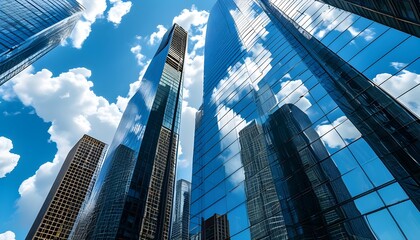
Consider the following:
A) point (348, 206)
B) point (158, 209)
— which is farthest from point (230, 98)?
point (158, 209)

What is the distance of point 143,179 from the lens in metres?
63.1

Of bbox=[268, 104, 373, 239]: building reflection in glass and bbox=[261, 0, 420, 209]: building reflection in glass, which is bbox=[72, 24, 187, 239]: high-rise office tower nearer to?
bbox=[268, 104, 373, 239]: building reflection in glass

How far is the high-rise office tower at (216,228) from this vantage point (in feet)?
59.1

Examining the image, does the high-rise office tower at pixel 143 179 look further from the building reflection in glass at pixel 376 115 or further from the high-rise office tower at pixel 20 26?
the building reflection in glass at pixel 376 115

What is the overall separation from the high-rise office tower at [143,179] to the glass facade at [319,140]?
36456 millimetres

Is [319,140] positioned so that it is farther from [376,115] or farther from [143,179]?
→ [143,179]

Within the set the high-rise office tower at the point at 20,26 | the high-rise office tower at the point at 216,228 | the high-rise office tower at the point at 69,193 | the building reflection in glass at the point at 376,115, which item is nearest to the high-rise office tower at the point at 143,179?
the high-rise office tower at the point at 20,26

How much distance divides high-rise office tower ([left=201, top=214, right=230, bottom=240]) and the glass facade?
12.9 inches

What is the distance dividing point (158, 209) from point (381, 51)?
62306 mm

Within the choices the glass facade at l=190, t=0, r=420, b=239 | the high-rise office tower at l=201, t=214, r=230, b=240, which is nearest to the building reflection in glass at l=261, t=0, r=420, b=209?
the glass facade at l=190, t=0, r=420, b=239

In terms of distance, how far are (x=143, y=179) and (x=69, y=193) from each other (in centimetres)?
8888

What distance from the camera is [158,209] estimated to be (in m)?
64.9

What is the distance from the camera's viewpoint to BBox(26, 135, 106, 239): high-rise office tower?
112812 mm

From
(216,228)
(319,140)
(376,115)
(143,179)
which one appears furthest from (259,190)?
(143,179)
